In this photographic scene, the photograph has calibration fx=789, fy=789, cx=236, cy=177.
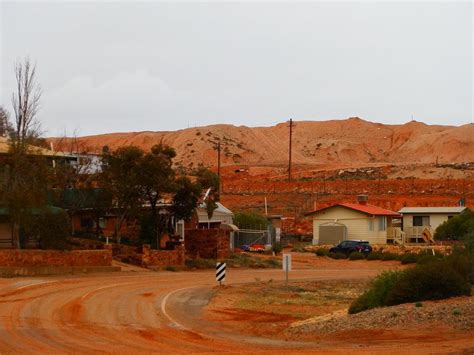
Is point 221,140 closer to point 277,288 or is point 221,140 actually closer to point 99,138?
point 99,138

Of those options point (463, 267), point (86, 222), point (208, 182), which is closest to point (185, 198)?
point (208, 182)

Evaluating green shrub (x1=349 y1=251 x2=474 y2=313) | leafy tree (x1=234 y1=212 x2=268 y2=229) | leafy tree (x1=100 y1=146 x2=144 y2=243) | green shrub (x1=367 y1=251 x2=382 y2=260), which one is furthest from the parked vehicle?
green shrub (x1=349 y1=251 x2=474 y2=313)

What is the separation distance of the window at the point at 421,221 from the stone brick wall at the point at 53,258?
1453 inches

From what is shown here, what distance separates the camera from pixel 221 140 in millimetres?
152375

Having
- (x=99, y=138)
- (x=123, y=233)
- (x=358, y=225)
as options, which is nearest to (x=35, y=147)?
(x=123, y=233)

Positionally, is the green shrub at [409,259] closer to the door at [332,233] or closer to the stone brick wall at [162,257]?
the stone brick wall at [162,257]

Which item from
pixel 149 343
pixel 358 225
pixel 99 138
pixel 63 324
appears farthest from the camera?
pixel 99 138

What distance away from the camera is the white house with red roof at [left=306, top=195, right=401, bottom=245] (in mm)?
65000

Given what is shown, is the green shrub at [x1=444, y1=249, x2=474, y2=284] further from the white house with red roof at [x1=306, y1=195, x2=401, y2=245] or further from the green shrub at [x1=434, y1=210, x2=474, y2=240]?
the white house with red roof at [x1=306, y1=195, x2=401, y2=245]

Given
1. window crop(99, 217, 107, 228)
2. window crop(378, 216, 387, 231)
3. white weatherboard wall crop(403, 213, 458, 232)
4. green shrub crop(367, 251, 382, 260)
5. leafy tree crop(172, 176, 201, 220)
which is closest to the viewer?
leafy tree crop(172, 176, 201, 220)

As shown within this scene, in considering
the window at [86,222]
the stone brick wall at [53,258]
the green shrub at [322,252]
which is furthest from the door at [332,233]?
the stone brick wall at [53,258]

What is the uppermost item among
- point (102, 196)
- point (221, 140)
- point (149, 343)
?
point (221, 140)

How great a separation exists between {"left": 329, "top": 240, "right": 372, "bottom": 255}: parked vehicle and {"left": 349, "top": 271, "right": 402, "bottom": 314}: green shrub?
36027 mm

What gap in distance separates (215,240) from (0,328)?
30.9m
